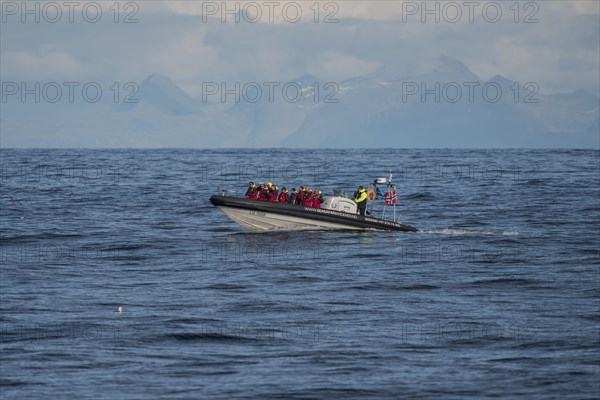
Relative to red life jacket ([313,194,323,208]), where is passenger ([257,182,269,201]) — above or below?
above

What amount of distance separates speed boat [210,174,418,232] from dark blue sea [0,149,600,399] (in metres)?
0.63

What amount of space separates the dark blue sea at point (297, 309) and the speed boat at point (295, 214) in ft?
2.06

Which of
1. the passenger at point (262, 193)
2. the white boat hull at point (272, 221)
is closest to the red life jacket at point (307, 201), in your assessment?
the white boat hull at point (272, 221)

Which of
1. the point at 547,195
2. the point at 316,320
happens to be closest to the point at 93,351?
the point at 316,320

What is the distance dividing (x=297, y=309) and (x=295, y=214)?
15376 millimetres

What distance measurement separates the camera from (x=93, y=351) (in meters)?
29.9

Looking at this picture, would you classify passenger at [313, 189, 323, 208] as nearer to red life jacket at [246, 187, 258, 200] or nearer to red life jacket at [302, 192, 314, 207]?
red life jacket at [302, 192, 314, 207]

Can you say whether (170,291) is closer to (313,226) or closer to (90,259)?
(90,259)

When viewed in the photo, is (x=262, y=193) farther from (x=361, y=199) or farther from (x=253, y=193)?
(x=361, y=199)

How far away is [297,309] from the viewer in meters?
35.8

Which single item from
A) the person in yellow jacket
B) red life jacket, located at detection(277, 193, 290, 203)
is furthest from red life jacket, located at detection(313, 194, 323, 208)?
the person in yellow jacket

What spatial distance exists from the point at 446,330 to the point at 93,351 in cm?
1097

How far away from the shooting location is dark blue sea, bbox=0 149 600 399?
2722cm

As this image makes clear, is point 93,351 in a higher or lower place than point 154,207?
lower
